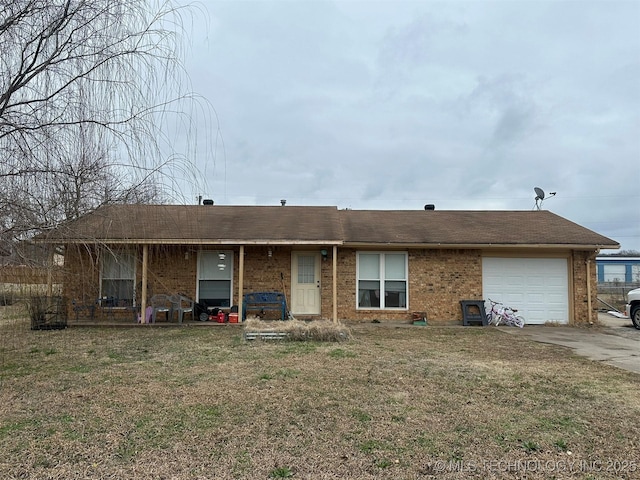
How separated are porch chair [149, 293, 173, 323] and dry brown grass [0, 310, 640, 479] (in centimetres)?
379

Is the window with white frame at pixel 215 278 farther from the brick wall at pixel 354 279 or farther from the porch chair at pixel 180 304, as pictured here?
the porch chair at pixel 180 304

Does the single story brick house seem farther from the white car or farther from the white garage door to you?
the white car

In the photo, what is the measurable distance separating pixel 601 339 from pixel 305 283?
7620 mm

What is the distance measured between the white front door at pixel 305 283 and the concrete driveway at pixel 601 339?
530 centimetres

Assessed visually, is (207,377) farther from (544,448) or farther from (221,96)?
(544,448)

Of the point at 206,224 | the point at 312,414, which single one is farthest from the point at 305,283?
the point at 312,414

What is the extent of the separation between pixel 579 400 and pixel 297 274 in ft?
28.5

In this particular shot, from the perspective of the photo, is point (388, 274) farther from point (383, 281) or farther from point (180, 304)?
point (180, 304)

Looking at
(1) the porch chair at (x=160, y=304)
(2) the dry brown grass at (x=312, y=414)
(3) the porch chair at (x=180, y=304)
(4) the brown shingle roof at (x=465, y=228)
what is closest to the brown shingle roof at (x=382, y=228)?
(4) the brown shingle roof at (x=465, y=228)

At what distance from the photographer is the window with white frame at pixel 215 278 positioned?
12.5m

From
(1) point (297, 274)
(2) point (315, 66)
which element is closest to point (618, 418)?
(2) point (315, 66)

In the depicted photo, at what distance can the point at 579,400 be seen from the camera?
4895 millimetres

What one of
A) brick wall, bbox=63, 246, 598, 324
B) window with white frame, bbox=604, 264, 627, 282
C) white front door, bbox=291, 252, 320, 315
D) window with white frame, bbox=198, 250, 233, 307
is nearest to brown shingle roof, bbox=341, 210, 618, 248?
brick wall, bbox=63, 246, 598, 324

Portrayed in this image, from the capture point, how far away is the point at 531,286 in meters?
12.6
